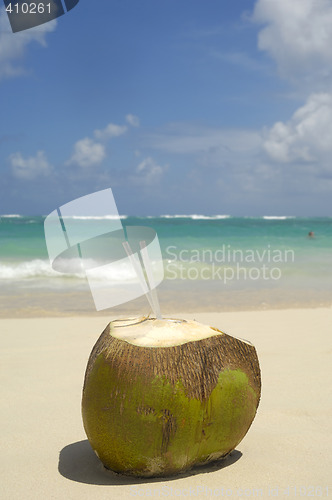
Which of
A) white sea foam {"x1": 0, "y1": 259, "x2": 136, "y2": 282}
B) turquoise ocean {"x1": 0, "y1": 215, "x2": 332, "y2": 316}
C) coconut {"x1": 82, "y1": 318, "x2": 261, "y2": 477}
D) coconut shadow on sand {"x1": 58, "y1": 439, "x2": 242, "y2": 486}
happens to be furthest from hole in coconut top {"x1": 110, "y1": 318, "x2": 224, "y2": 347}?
white sea foam {"x1": 0, "y1": 259, "x2": 136, "y2": 282}

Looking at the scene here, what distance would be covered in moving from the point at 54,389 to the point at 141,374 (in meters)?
1.74

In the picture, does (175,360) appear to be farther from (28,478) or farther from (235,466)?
(28,478)

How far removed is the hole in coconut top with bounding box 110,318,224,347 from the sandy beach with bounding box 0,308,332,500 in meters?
0.56

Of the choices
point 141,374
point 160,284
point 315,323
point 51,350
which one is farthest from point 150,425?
point 160,284

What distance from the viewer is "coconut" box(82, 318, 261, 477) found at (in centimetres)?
201

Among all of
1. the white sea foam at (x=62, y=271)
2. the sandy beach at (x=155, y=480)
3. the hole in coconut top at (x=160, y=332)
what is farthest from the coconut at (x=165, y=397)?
the white sea foam at (x=62, y=271)

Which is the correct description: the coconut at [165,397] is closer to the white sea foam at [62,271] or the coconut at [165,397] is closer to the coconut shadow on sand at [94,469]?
the coconut shadow on sand at [94,469]

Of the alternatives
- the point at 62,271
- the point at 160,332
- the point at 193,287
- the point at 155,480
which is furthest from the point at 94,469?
the point at 62,271

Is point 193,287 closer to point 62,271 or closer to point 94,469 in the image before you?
point 62,271

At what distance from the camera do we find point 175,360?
6.79 feet

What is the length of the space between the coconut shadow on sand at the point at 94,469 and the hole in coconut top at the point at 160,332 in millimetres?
558

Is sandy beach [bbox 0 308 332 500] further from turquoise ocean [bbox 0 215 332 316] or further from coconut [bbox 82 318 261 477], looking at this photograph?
turquoise ocean [bbox 0 215 332 316]

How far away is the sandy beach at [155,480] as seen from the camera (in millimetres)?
2084

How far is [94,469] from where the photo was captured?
7.49 ft
